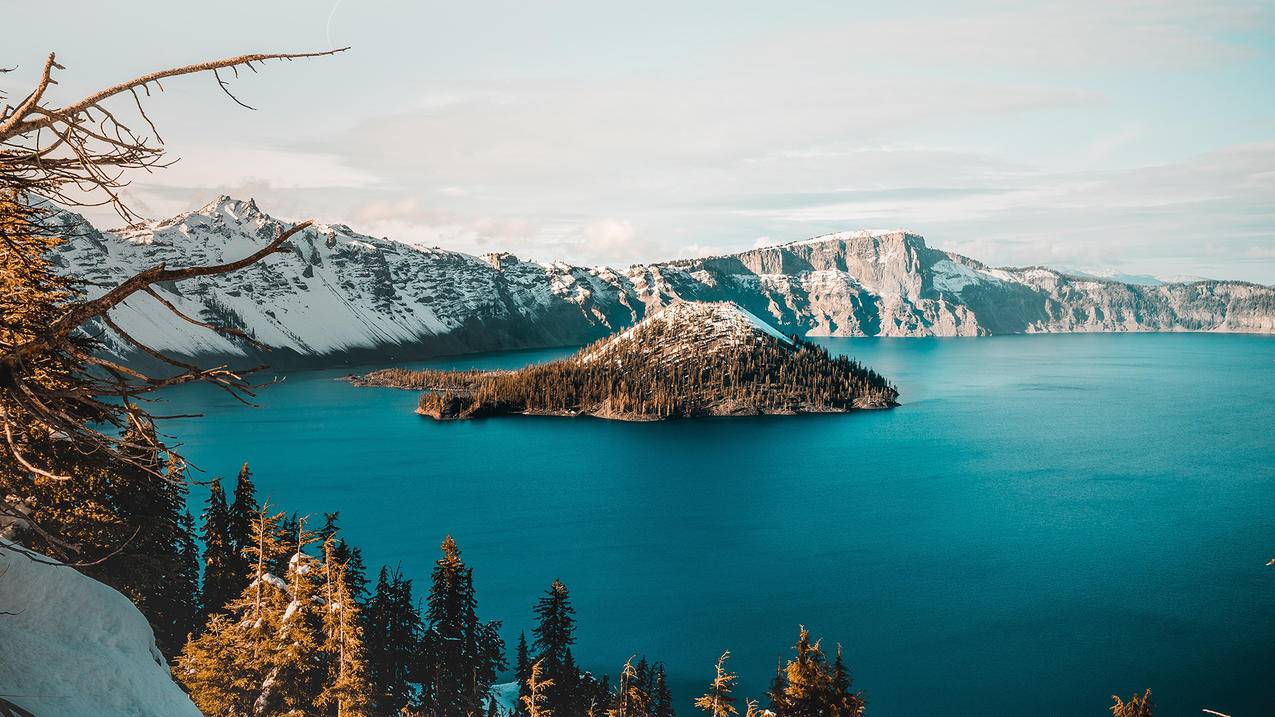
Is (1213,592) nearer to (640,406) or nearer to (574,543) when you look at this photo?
(574,543)

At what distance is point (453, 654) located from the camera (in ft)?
125

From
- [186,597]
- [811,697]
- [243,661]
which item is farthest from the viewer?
[186,597]

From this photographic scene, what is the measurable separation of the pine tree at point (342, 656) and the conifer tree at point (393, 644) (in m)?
8.05

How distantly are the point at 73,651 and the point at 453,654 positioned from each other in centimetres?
3209

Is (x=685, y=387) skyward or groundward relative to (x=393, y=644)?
skyward

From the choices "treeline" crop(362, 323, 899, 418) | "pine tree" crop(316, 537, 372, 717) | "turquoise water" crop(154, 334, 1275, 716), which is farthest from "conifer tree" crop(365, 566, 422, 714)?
"treeline" crop(362, 323, 899, 418)

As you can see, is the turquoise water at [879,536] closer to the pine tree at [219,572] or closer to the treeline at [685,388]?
the pine tree at [219,572]

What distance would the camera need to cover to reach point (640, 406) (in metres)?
168

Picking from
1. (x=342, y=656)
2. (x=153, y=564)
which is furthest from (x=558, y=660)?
(x=153, y=564)

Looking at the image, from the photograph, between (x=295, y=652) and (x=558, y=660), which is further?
(x=558, y=660)

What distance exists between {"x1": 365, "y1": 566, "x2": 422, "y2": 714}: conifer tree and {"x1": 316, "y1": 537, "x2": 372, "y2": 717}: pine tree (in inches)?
317

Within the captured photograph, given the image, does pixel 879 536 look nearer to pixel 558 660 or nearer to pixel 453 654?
pixel 558 660

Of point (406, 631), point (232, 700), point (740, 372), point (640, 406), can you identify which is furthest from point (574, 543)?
point (740, 372)

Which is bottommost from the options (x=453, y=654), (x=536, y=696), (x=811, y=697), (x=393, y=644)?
(x=393, y=644)
